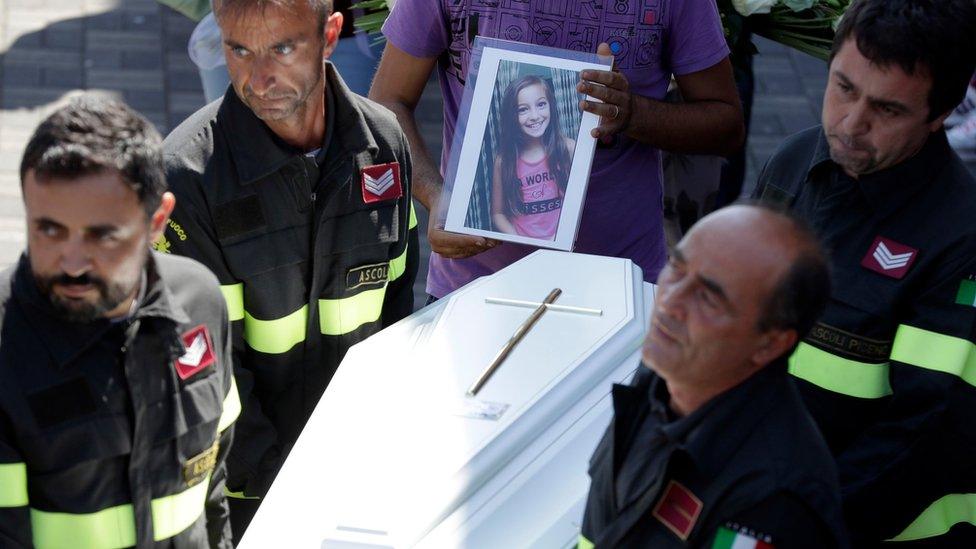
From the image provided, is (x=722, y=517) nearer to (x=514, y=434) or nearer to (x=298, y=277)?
(x=514, y=434)

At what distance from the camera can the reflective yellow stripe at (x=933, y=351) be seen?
2.23m

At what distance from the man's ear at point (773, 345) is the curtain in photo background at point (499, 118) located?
3.59ft

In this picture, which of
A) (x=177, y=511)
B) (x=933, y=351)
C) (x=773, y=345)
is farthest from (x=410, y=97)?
(x=773, y=345)

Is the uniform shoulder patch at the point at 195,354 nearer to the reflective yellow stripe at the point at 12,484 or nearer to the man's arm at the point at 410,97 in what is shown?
the reflective yellow stripe at the point at 12,484

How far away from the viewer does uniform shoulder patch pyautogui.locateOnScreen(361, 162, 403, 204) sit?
2574 mm

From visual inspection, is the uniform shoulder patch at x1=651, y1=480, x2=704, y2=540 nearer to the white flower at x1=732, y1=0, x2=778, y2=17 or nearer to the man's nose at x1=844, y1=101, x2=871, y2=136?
the man's nose at x1=844, y1=101, x2=871, y2=136

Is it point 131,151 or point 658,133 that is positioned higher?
point 131,151

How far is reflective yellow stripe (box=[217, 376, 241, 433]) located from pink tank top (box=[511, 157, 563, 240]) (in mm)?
764

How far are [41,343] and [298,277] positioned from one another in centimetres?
70

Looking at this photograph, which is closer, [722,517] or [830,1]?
[722,517]

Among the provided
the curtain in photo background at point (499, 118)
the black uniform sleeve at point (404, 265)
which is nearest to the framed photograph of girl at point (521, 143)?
the curtain in photo background at point (499, 118)

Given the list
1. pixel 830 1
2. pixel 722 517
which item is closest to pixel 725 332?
pixel 722 517

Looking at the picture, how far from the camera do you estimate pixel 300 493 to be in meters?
1.96

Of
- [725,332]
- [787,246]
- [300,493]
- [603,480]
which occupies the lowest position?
[300,493]
